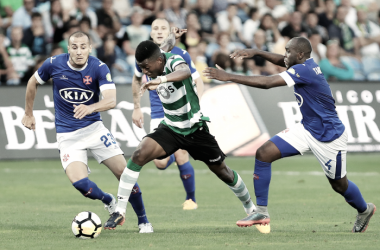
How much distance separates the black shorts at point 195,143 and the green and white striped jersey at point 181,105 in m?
0.06

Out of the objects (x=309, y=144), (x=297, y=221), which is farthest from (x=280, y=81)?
(x=297, y=221)

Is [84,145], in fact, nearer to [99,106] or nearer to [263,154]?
[99,106]

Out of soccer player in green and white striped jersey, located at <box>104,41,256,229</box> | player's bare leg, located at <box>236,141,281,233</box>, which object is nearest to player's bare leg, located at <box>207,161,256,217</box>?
soccer player in green and white striped jersey, located at <box>104,41,256,229</box>

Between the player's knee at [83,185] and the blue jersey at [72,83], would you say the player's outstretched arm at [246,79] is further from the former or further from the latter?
the player's knee at [83,185]

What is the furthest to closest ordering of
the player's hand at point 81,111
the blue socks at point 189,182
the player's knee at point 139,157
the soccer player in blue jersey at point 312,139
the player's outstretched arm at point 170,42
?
the blue socks at point 189,182 < the player's outstretched arm at point 170,42 < the soccer player in blue jersey at point 312,139 < the player's knee at point 139,157 < the player's hand at point 81,111

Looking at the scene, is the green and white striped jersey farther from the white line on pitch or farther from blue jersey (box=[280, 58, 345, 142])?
the white line on pitch

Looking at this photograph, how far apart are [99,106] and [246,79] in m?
1.62

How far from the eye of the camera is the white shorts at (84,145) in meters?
7.29

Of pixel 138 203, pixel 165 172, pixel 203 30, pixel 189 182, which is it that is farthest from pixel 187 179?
pixel 203 30

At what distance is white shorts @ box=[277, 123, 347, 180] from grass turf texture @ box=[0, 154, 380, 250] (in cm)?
67

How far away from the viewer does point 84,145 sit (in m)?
7.32

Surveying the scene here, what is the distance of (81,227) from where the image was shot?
21.0 feet

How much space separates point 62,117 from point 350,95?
9.09 meters

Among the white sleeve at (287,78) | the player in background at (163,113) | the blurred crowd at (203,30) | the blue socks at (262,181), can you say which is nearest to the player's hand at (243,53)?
the white sleeve at (287,78)
